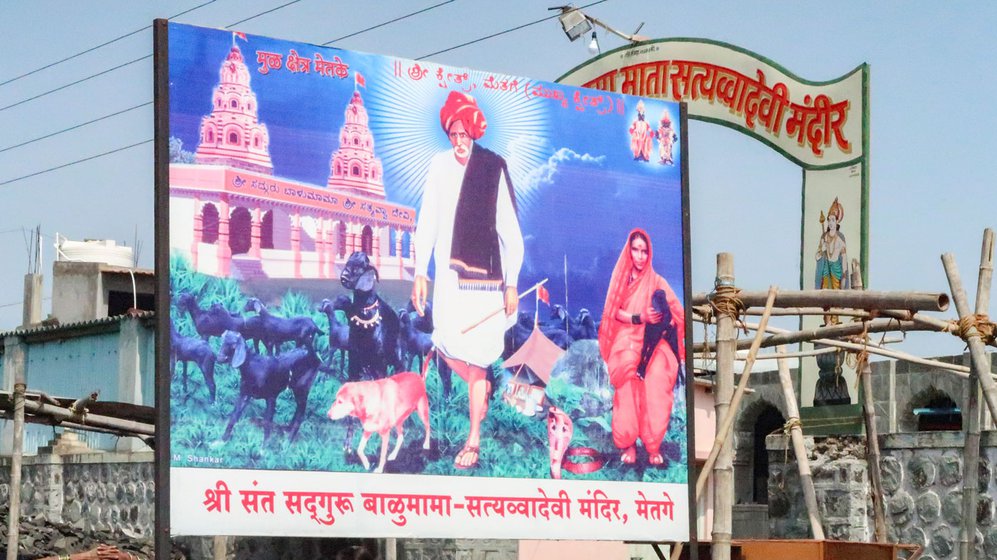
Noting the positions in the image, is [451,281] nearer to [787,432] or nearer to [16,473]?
[787,432]

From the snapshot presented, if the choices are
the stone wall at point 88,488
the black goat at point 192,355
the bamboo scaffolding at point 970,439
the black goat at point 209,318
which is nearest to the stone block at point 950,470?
the bamboo scaffolding at point 970,439

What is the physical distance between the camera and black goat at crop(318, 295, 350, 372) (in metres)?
10.3

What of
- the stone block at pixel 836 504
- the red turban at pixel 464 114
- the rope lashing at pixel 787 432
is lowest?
the stone block at pixel 836 504

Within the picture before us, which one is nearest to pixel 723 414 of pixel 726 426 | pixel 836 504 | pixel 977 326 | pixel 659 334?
pixel 726 426

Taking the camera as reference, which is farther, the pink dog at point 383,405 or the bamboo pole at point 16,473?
the bamboo pole at point 16,473

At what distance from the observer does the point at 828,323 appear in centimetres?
1691

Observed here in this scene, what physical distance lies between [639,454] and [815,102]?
828 cm

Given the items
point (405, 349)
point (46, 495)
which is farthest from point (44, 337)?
point (405, 349)

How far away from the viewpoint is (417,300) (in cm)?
1073

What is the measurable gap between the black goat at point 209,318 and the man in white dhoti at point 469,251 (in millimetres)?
1465

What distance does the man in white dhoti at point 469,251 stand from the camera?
10812mm

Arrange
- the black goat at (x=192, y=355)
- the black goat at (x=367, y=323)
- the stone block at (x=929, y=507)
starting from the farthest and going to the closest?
the stone block at (x=929, y=507)
the black goat at (x=367, y=323)
the black goat at (x=192, y=355)

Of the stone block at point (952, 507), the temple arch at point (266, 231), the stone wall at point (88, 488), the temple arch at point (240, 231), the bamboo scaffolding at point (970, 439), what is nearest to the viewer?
the temple arch at point (240, 231)

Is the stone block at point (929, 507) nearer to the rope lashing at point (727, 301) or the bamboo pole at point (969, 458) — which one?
the bamboo pole at point (969, 458)
